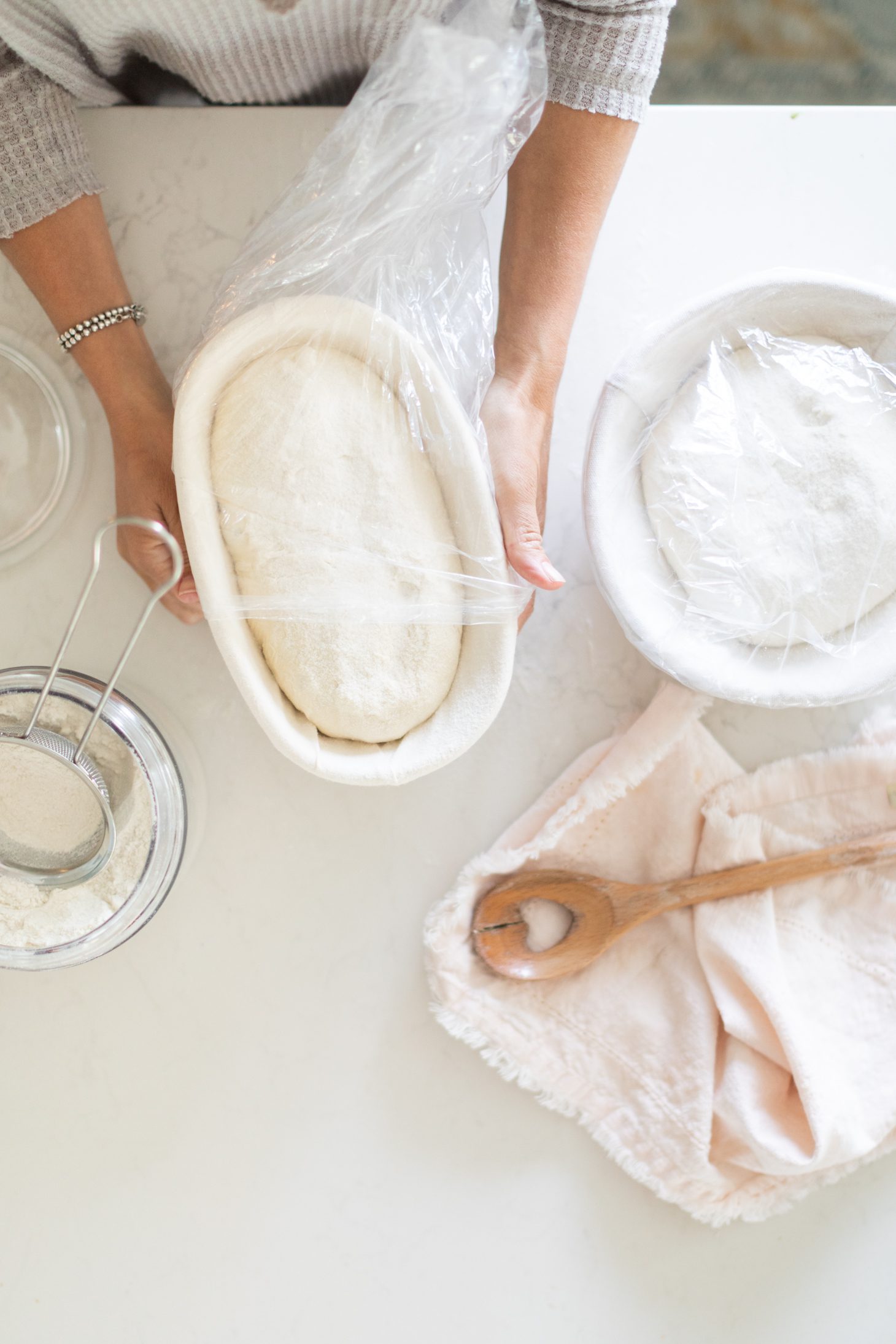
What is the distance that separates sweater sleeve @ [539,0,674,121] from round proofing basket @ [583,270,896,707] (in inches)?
4.7

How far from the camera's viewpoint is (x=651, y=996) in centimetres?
64

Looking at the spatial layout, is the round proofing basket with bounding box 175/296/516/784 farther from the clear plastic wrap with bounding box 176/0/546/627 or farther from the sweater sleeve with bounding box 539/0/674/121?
the sweater sleeve with bounding box 539/0/674/121

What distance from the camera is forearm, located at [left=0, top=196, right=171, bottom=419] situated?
0.55 meters

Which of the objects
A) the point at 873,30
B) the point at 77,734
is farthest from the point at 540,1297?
the point at 873,30

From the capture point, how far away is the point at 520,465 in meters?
0.54

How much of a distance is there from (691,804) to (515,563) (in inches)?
9.0

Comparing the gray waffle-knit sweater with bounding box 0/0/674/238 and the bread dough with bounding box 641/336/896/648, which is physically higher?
the gray waffle-knit sweater with bounding box 0/0/674/238

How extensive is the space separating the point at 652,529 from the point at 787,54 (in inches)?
30.6

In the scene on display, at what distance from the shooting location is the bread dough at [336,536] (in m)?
0.50

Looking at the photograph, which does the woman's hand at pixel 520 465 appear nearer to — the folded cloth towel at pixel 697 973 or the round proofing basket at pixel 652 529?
the round proofing basket at pixel 652 529

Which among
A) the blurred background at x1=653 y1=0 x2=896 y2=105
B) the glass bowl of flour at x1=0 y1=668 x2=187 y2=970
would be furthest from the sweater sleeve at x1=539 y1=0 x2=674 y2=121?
the blurred background at x1=653 y1=0 x2=896 y2=105

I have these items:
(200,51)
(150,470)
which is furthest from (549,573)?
(200,51)

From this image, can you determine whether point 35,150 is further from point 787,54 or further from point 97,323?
point 787,54

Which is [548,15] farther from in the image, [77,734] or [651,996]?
[651,996]
